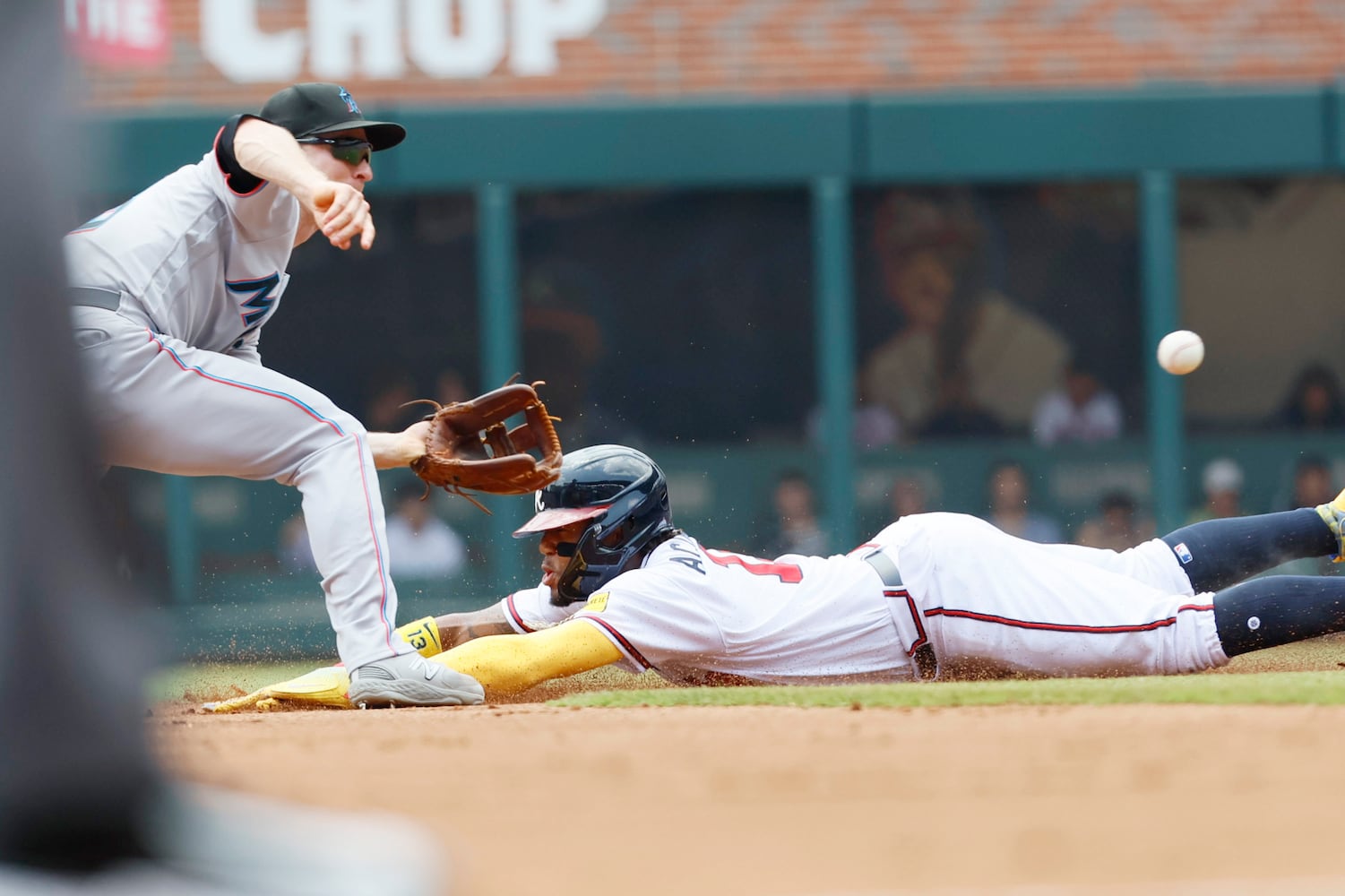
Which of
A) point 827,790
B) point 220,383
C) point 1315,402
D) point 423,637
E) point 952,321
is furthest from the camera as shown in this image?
point 952,321

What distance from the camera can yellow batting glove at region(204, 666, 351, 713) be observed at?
377 cm

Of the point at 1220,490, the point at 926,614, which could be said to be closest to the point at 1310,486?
the point at 1220,490

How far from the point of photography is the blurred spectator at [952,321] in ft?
28.6

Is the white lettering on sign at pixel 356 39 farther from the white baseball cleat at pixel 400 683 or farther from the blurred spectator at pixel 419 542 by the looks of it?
the white baseball cleat at pixel 400 683

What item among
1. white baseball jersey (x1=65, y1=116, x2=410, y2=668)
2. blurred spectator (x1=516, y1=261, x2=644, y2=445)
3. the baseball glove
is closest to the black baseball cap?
white baseball jersey (x1=65, y1=116, x2=410, y2=668)

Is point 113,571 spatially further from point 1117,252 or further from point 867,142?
point 1117,252

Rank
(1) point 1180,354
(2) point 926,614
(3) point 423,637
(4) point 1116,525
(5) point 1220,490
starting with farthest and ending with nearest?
(5) point 1220,490, (4) point 1116,525, (1) point 1180,354, (3) point 423,637, (2) point 926,614

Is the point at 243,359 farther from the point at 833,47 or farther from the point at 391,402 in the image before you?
the point at 833,47

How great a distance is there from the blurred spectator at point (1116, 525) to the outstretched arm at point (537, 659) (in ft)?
15.9

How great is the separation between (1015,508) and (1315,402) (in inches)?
81.1

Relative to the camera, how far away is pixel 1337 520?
418 centimetres

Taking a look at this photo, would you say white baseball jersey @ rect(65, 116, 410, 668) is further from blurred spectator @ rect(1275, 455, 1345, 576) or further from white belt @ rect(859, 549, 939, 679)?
blurred spectator @ rect(1275, 455, 1345, 576)

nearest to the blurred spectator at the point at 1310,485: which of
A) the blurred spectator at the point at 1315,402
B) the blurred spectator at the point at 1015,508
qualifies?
the blurred spectator at the point at 1315,402

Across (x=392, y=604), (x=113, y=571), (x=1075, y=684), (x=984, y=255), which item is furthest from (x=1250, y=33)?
(x=113, y=571)
